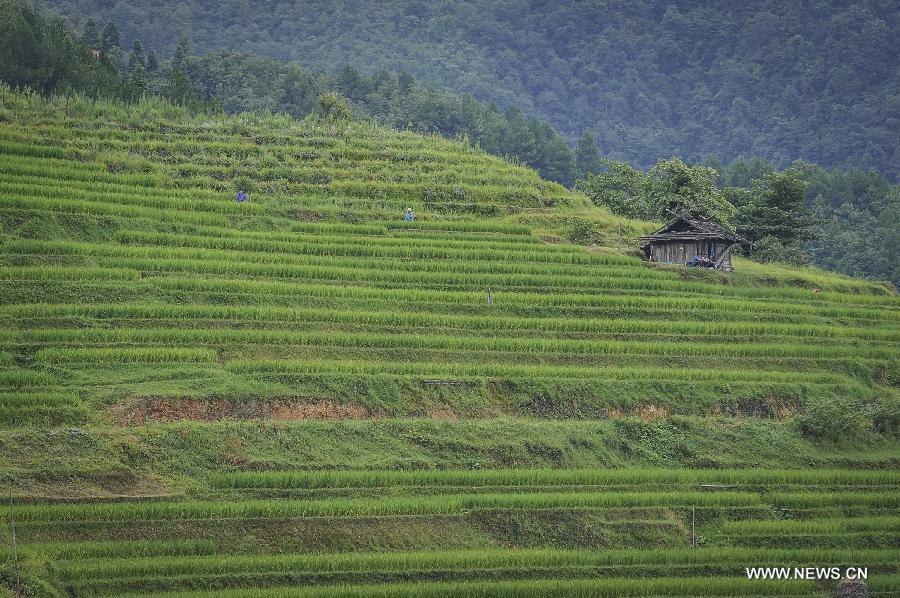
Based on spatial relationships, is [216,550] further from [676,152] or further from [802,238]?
[676,152]

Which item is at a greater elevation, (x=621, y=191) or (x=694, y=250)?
(x=621, y=191)

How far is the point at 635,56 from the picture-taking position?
132125 millimetres

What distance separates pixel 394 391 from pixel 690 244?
14820mm

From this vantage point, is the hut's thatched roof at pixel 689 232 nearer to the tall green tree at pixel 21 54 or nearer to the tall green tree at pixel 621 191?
the tall green tree at pixel 621 191

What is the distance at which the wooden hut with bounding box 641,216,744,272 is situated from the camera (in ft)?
153

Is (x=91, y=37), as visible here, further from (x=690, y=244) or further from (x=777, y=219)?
(x=690, y=244)

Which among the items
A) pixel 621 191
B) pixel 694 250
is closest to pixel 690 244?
pixel 694 250

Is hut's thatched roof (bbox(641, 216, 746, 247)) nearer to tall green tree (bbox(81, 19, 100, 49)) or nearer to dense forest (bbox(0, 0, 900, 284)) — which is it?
dense forest (bbox(0, 0, 900, 284))

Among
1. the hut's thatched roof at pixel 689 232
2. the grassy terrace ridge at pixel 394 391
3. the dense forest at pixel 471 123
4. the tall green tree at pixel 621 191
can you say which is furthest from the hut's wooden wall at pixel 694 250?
the dense forest at pixel 471 123

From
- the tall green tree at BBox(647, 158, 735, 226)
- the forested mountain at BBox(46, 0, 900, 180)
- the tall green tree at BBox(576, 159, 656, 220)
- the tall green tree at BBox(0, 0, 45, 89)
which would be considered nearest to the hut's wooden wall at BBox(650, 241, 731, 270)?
the tall green tree at BBox(647, 158, 735, 226)

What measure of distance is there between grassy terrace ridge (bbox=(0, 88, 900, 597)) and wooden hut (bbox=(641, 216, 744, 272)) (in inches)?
29.1

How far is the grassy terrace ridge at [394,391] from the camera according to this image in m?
29.8

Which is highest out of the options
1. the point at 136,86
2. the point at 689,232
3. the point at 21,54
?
the point at 21,54

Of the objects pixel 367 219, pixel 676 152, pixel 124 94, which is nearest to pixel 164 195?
pixel 367 219
